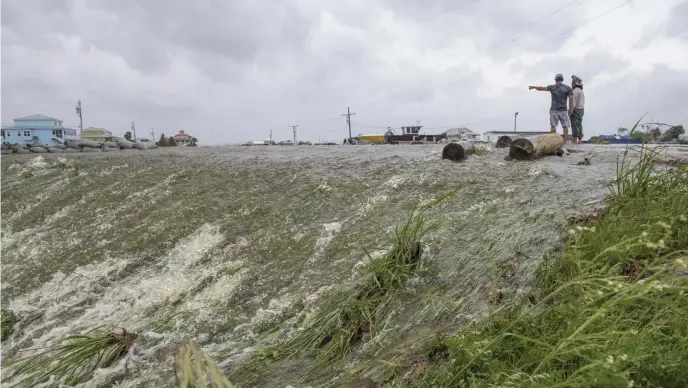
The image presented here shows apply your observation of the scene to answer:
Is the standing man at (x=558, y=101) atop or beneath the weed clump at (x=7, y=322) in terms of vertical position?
atop

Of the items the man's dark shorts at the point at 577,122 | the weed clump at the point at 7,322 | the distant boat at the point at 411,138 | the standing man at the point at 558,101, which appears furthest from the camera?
the distant boat at the point at 411,138

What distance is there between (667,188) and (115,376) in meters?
4.57

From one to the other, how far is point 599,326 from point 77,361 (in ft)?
13.3

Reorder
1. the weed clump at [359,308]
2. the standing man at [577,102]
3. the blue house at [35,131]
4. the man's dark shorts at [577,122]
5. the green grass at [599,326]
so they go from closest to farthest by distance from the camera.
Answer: the green grass at [599,326] < the weed clump at [359,308] < the standing man at [577,102] < the man's dark shorts at [577,122] < the blue house at [35,131]

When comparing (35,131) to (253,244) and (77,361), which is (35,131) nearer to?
(253,244)

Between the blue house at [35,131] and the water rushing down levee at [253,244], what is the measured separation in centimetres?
7279

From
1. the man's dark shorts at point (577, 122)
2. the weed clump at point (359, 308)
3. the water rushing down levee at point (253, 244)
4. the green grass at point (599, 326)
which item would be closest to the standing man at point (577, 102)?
the man's dark shorts at point (577, 122)

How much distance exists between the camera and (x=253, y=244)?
5566 millimetres

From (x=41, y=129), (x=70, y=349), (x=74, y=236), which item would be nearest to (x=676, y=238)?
(x=70, y=349)

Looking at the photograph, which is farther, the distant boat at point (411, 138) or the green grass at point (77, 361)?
the distant boat at point (411, 138)

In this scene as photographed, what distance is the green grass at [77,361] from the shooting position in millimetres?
3934

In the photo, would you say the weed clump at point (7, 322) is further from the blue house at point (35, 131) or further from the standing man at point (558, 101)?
the blue house at point (35, 131)

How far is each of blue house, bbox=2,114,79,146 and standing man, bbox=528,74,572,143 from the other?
74820 mm

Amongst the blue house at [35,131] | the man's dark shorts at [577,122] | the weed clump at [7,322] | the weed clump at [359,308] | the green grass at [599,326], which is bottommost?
the weed clump at [7,322]
